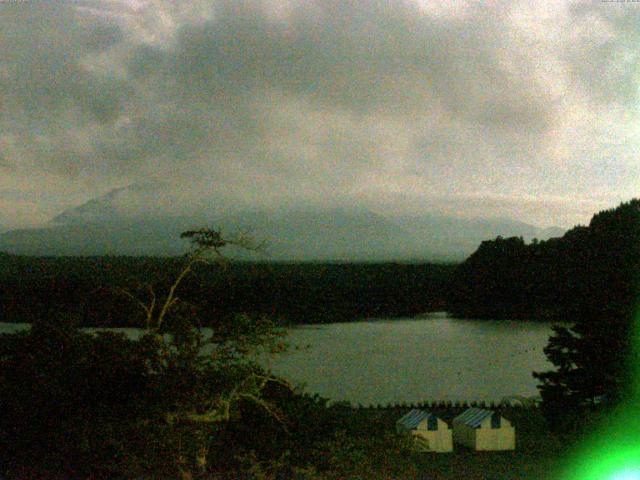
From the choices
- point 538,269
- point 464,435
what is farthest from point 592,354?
point 538,269

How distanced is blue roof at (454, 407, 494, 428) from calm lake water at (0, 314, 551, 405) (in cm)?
453

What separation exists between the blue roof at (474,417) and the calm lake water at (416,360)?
453cm

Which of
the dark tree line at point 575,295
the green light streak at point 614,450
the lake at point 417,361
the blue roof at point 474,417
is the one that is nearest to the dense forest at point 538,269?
the dark tree line at point 575,295

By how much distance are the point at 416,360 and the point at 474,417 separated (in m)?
21.4

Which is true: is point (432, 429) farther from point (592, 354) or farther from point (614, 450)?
point (614, 450)

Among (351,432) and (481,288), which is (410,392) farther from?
(481,288)

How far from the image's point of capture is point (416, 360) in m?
36.1

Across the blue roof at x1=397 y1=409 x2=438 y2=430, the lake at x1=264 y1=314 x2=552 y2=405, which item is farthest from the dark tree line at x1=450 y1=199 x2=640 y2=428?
the lake at x1=264 y1=314 x2=552 y2=405

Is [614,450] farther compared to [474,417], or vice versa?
[474,417]

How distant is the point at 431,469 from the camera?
12.3m

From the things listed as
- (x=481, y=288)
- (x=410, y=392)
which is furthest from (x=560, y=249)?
(x=410, y=392)

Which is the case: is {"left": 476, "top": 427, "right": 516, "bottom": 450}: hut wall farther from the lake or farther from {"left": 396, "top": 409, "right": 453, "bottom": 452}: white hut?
the lake

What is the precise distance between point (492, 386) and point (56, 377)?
25163 mm

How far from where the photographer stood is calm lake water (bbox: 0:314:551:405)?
1065 inches
